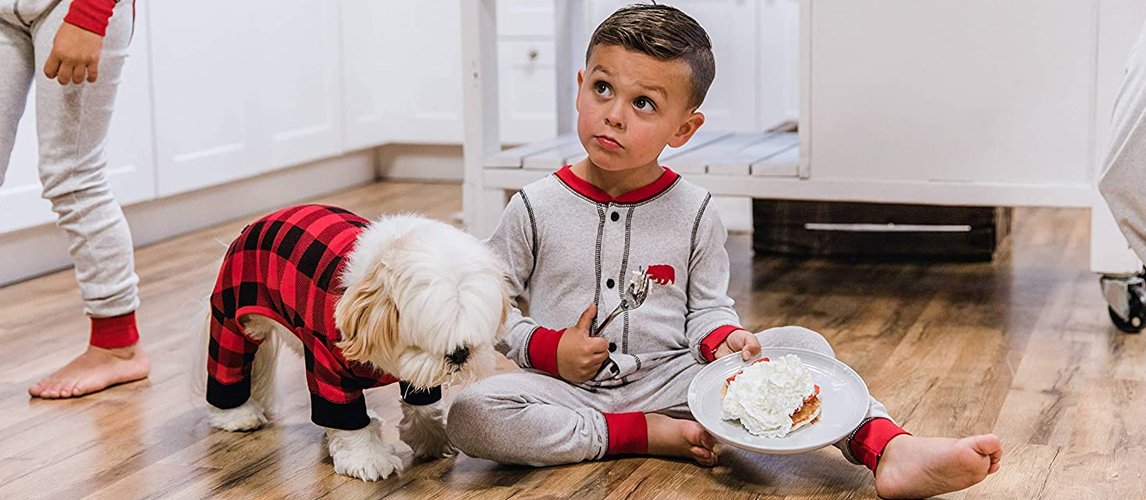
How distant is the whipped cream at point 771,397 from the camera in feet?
4.53

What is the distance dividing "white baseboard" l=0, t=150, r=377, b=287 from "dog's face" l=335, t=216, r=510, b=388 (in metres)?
1.52

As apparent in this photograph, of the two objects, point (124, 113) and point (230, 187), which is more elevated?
point (124, 113)

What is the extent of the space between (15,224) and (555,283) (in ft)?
4.49

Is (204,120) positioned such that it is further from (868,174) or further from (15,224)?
(868,174)

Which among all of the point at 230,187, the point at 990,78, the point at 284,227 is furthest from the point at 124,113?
the point at 990,78

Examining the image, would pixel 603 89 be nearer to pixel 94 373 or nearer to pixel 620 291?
pixel 620 291

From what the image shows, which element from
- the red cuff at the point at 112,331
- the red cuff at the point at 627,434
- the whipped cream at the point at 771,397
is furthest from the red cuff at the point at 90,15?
the whipped cream at the point at 771,397

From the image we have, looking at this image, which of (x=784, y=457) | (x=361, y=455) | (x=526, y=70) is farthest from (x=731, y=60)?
(x=361, y=455)

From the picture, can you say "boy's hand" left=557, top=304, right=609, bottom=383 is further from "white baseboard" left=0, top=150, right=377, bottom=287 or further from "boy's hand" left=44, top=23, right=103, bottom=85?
"white baseboard" left=0, top=150, right=377, bottom=287

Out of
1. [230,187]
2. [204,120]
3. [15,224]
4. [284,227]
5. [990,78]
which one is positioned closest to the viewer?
[284,227]

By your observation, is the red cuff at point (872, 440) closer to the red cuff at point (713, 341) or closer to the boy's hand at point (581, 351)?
the red cuff at point (713, 341)

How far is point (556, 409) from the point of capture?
1461mm

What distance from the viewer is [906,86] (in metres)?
2.15

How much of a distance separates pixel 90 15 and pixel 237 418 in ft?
1.75
